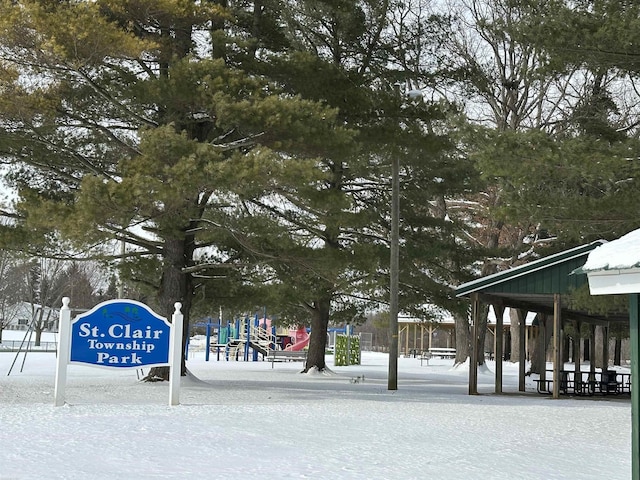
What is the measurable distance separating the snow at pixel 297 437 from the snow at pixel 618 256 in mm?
2198

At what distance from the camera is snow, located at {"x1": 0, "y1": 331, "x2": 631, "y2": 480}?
22.4 ft

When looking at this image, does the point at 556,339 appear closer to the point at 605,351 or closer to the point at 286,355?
the point at 605,351

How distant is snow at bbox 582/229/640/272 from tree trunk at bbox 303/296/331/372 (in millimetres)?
16765

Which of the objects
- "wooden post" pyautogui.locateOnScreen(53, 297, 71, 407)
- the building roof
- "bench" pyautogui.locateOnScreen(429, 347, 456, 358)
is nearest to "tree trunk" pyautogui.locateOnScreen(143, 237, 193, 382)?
"wooden post" pyautogui.locateOnScreen(53, 297, 71, 407)

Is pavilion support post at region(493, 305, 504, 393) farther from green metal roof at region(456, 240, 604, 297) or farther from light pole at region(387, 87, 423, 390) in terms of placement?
light pole at region(387, 87, 423, 390)

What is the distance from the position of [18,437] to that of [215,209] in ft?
30.5

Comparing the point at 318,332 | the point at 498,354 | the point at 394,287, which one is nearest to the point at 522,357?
the point at 498,354

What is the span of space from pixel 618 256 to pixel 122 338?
8165mm

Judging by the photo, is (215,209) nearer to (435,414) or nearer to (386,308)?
(435,414)

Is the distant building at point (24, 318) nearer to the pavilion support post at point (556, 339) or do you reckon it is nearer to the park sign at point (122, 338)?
the pavilion support post at point (556, 339)

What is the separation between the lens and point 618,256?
558cm

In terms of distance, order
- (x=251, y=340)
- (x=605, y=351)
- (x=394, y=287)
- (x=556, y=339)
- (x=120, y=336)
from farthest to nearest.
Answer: (x=251, y=340)
(x=605, y=351)
(x=556, y=339)
(x=394, y=287)
(x=120, y=336)

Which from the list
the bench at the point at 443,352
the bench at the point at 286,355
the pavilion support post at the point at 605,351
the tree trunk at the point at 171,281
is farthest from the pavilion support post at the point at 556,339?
the bench at the point at 443,352

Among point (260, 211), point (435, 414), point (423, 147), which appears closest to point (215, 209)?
point (260, 211)
